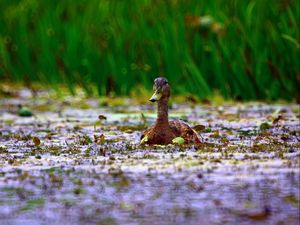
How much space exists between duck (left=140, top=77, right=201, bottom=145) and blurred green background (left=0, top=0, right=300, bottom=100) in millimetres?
3092

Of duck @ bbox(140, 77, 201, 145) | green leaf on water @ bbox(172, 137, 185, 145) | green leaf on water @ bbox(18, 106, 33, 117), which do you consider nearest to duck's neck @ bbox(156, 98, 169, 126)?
duck @ bbox(140, 77, 201, 145)

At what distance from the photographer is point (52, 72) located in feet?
41.1

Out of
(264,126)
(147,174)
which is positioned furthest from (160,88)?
(147,174)

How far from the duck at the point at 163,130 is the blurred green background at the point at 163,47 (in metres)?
3.09

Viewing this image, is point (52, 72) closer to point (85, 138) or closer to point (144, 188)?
point (85, 138)

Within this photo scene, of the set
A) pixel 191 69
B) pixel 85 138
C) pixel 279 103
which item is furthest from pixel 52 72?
pixel 85 138

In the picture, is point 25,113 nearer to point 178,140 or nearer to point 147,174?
point 178,140

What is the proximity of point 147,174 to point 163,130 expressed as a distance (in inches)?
53.4

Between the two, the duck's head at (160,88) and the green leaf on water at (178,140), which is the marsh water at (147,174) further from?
the duck's head at (160,88)

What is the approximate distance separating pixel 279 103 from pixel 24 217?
601 cm

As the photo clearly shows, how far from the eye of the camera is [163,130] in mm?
6570

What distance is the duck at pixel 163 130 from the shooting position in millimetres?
6512

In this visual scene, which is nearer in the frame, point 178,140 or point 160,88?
point 178,140

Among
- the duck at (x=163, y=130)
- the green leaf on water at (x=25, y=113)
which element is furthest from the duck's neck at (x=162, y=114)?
the green leaf on water at (x=25, y=113)
